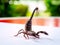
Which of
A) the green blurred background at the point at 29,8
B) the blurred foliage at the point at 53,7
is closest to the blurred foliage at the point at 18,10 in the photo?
the green blurred background at the point at 29,8

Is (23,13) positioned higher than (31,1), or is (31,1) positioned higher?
(31,1)

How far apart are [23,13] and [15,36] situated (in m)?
4.97

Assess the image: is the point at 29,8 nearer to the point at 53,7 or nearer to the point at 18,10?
the point at 18,10

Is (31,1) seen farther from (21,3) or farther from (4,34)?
(4,34)

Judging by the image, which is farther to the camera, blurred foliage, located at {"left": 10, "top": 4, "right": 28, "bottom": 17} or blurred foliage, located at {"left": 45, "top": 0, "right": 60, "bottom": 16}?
blurred foliage, located at {"left": 45, "top": 0, "right": 60, "bottom": 16}

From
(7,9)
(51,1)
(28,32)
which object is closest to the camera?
(28,32)

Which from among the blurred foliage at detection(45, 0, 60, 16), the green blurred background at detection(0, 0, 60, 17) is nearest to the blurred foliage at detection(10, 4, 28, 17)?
the green blurred background at detection(0, 0, 60, 17)

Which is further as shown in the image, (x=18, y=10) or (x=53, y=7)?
(x=53, y=7)

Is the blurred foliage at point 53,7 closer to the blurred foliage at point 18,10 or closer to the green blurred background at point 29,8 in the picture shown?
the green blurred background at point 29,8

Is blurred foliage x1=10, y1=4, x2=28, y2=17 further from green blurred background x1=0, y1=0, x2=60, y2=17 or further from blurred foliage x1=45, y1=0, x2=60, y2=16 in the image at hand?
blurred foliage x1=45, y1=0, x2=60, y2=16

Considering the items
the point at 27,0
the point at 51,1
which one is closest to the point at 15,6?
the point at 27,0

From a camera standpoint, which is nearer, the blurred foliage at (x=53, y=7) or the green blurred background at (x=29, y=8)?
the green blurred background at (x=29, y=8)

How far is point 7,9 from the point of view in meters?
5.54

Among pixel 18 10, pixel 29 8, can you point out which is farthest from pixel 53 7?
pixel 18 10
